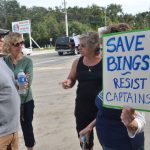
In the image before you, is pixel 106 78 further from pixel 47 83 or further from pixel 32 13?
pixel 32 13

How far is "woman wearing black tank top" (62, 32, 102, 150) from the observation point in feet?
17.1

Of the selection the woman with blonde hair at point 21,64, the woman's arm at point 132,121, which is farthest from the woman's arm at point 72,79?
the woman's arm at point 132,121

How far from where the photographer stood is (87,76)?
206 inches

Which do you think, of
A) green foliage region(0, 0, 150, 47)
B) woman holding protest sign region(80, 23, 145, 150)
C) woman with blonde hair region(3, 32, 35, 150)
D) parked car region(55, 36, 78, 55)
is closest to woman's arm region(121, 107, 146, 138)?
woman holding protest sign region(80, 23, 145, 150)

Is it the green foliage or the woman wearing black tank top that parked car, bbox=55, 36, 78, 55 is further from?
the green foliage

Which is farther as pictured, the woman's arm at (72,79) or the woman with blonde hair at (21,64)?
the woman with blonde hair at (21,64)

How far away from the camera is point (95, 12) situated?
4395 inches

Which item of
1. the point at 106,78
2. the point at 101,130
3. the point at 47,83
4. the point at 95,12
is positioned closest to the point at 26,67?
the point at 101,130

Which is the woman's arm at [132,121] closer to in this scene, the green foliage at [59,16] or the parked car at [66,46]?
the parked car at [66,46]

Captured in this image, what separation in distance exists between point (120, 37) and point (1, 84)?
1.60 m

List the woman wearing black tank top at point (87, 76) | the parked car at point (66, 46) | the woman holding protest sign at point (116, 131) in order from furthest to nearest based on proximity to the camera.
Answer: the parked car at point (66, 46) < the woman wearing black tank top at point (87, 76) < the woman holding protest sign at point (116, 131)

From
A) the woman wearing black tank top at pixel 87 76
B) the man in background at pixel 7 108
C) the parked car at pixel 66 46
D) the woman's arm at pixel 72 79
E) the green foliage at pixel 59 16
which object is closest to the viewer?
the man in background at pixel 7 108

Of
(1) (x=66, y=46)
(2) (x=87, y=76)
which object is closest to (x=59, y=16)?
(1) (x=66, y=46)

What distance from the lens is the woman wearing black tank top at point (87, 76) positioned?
5.21m
